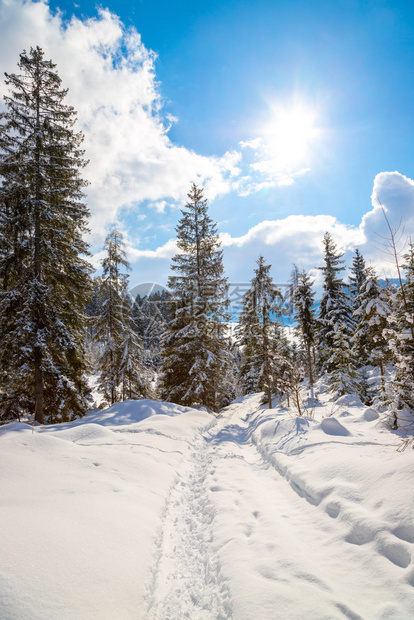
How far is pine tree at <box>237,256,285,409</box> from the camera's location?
18469 mm

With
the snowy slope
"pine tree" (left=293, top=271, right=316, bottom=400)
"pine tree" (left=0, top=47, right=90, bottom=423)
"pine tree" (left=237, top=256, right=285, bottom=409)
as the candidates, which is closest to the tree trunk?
"pine tree" (left=0, top=47, right=90, bottom=423)

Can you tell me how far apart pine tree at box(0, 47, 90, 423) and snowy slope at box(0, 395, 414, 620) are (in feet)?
14.5

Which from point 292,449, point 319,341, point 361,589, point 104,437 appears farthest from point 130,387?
point 319,341

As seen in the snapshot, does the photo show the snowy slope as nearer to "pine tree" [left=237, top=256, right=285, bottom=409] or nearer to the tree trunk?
the tree trunk

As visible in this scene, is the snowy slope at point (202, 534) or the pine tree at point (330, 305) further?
the pine tree at point (330, 305)

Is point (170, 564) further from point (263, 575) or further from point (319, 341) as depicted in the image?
point (319, 341)

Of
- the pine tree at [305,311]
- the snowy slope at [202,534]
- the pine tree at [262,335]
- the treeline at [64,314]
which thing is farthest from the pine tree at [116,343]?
the pine tree at [305,311]

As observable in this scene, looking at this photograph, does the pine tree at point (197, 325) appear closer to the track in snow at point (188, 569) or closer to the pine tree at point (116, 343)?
the pine tree at point (116, 343)

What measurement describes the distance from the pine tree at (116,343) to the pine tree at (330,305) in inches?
664

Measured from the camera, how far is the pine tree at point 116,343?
17.3 meters

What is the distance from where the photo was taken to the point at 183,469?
22.6ft

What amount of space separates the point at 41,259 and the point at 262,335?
13.9 m

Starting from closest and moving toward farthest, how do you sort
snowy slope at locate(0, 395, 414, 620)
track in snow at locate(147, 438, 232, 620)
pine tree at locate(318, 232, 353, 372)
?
snowy slope at locate(0, 395, 414, 620) → track in snow at locate(147, 438, 232, 620) → pine tree at locate(318, 232, 353, 372)

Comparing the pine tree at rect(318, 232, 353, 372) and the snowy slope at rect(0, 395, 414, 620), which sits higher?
the pine tree at rect(318, 232, 353, 372)
